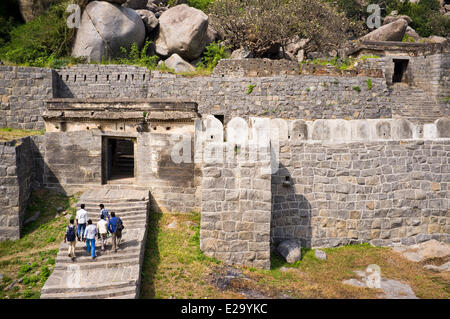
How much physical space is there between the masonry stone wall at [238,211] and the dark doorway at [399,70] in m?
15.1

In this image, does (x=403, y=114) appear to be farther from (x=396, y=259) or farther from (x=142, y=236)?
(x=142, y=236)

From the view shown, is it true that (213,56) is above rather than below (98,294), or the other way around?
above

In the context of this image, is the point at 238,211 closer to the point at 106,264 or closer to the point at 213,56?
the point at 106,264

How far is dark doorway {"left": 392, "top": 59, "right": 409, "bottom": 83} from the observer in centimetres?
1761

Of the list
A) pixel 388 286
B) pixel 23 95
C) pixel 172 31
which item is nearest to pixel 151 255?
pixel 388 286

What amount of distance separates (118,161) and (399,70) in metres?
16.4

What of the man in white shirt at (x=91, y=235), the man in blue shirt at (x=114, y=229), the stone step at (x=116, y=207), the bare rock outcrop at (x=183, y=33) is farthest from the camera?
the bare rock outcrop at (x=183, y=33)

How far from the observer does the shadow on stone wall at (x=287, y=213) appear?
7.79 meters

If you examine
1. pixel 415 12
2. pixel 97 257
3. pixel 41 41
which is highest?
pixel 415 12

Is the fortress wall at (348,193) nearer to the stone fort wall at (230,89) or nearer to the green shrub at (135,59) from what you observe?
the stone fort wall at (230,89)

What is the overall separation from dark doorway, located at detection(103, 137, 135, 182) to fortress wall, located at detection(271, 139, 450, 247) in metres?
5.41

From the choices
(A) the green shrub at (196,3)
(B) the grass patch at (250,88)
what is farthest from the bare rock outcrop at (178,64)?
(A) the green shrub at (196,3)

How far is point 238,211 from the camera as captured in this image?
6984 millimetres

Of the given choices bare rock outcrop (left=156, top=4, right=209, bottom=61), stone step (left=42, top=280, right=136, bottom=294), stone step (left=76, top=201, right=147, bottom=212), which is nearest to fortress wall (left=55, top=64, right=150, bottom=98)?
bare rock outcrop (left=156, top=4, right=209, bottom=61)
